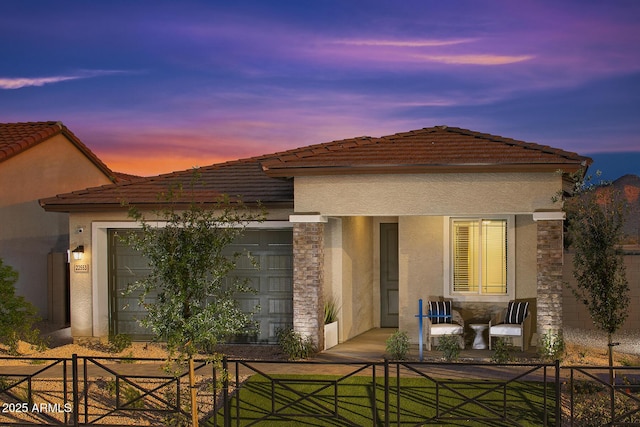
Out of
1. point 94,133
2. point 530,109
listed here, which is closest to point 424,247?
point 530,109

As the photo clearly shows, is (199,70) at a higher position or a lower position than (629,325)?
higher

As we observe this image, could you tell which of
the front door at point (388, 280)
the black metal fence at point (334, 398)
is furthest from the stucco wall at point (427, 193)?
the front door at point (388, 280)

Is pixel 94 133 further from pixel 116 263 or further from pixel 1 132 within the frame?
pixel 116 263

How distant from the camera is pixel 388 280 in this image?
2016 cm

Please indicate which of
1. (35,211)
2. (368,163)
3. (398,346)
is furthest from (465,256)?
(35,211)

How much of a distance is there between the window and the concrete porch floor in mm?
1201

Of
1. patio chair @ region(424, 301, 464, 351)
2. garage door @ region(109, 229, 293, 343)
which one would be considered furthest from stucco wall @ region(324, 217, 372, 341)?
patio chair @ region(424, 301, 464, 351)

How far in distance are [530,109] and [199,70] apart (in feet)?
33.8

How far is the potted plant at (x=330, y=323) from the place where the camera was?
54.6 feet

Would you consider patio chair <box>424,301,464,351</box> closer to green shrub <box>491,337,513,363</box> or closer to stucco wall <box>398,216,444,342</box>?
stucco wall <box>398,216,444,342</box>

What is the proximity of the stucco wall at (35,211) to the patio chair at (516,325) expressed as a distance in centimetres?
1005

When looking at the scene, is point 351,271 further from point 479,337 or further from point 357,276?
point 479,337

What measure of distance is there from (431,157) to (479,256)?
270 centimetres

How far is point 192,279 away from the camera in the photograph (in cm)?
1043
